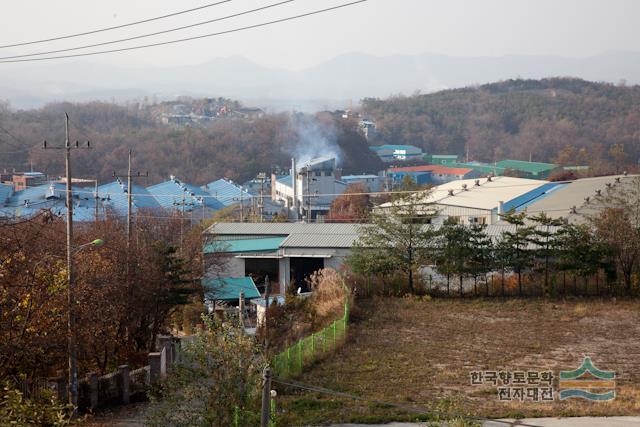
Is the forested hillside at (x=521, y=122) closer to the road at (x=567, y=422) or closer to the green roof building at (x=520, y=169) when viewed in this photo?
the green roof building at (x=520, y=169)

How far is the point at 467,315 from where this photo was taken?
738 inches

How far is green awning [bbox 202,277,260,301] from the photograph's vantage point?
72.5ft

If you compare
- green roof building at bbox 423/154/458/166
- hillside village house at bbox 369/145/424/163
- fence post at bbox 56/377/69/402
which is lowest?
fence post at bbox 56/377/69/402

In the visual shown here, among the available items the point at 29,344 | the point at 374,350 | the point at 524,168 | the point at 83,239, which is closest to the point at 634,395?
the point at 374,350

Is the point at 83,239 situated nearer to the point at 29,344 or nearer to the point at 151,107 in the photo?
the point at 29,344

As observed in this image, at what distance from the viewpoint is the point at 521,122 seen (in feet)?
295

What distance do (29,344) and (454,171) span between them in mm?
57872

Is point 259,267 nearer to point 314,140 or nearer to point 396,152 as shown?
point 314,140

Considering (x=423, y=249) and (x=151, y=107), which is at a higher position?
(x=151, y=107)

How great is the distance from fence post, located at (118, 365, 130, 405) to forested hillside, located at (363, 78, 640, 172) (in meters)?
61.7

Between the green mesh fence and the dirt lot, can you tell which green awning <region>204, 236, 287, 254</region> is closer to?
the dirt lot

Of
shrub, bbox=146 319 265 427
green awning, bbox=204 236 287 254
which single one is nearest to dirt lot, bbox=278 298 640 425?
shrub, bbox=146 319 265 427

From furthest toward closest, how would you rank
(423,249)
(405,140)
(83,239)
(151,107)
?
(151,107)
(405,140)
(423,249)
(83,239)

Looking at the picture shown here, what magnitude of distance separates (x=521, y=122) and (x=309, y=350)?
79111 millimetres
